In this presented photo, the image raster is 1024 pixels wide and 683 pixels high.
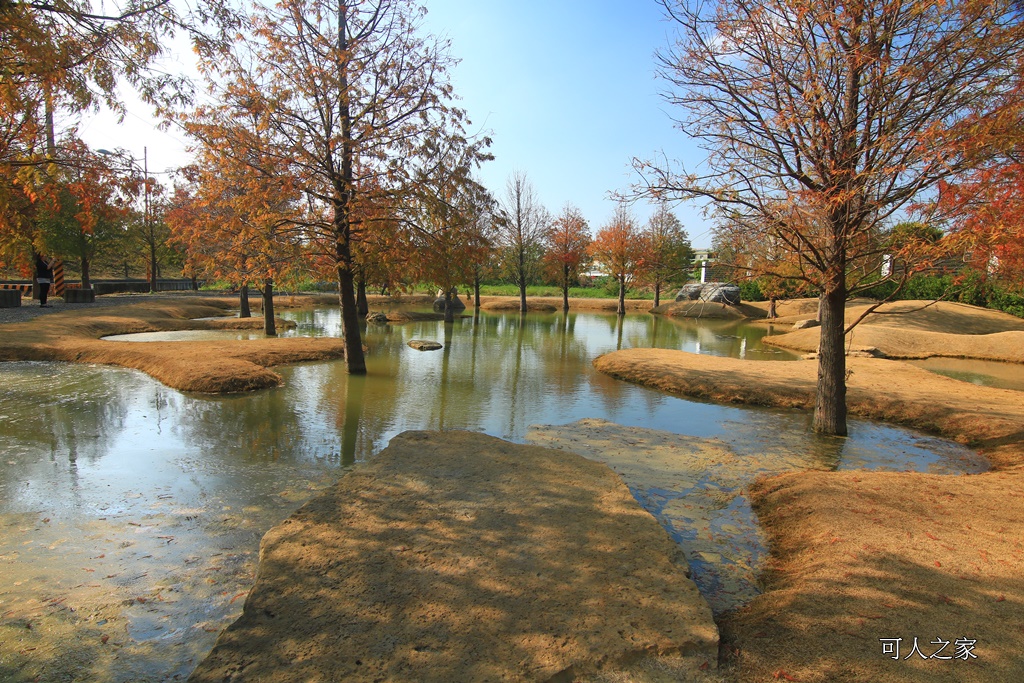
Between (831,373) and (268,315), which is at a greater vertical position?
(268,315)

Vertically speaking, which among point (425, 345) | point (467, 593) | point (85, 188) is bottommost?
point (467, 593)

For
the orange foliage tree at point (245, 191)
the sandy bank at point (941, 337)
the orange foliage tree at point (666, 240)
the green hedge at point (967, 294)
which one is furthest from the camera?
the orange foliage tree at point (666, 240)

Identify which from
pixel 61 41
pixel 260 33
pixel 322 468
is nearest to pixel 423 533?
pixel 322 468

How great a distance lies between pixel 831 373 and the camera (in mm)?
9516

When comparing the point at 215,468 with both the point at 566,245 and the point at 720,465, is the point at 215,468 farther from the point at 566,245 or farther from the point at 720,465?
the point at 566,245

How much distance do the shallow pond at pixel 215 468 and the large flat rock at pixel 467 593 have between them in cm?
59

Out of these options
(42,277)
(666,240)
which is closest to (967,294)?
(666,240)

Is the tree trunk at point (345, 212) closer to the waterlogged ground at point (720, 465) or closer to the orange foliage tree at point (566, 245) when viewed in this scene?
the waterlogged ground at point (720, 465)

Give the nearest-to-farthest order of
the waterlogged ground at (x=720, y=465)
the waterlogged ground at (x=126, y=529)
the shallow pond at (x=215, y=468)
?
the waterlogged ground at (x=126, y=529), the shallow pond at (x=215, y=468), the waterlogged ground at (x=720, y=465)

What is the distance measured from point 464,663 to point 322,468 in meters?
4.96

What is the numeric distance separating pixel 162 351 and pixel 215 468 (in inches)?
376

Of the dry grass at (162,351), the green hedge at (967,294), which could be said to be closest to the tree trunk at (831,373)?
the dry grass at (162,351)

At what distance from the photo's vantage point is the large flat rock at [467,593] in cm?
328

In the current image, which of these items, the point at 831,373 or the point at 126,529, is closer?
the point at 126,529
